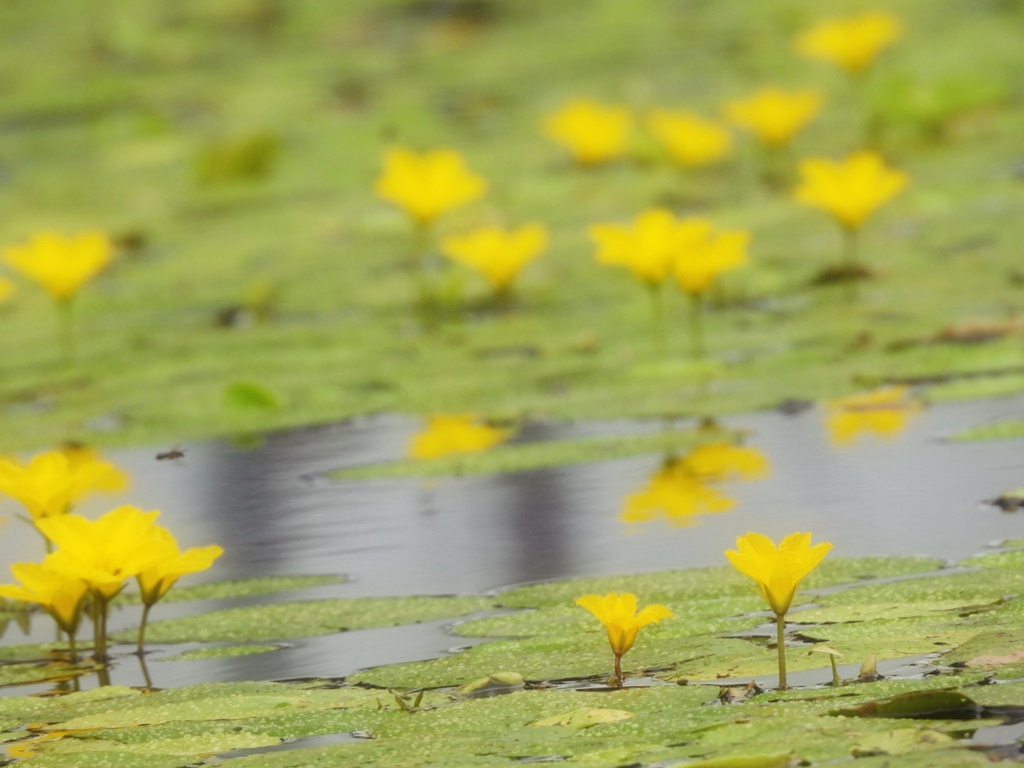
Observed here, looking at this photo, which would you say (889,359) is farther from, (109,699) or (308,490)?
(109,699)

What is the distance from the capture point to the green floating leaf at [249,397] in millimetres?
3908

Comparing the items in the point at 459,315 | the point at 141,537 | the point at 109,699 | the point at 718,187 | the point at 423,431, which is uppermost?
the point at 718,187

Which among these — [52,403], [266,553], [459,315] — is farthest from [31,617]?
[459,315]

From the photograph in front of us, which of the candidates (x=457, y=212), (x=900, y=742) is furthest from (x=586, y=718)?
(x=457, y=212)

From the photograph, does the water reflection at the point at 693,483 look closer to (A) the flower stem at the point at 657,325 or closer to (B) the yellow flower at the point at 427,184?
(A) the flower stem at the point at 657,325

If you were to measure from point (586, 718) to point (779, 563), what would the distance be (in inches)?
9.3

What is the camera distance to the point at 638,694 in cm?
A: 181

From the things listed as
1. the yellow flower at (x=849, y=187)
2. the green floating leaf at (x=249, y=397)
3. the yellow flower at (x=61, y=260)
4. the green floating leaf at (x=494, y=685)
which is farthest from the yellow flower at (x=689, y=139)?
the green floating leaf at (x=494, y=685)

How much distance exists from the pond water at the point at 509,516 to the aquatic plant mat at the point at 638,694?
0.32ft

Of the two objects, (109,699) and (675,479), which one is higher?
(675,479)

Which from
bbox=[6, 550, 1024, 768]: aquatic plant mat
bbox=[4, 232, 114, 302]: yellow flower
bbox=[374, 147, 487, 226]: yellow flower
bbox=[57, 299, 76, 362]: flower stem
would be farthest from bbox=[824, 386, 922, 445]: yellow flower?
bbox=[57, 299, 76, 362]: flower stem

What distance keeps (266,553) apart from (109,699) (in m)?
0.75

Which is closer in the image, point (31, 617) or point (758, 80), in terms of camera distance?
point (31, 617)

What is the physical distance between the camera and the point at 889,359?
3.83 metres
